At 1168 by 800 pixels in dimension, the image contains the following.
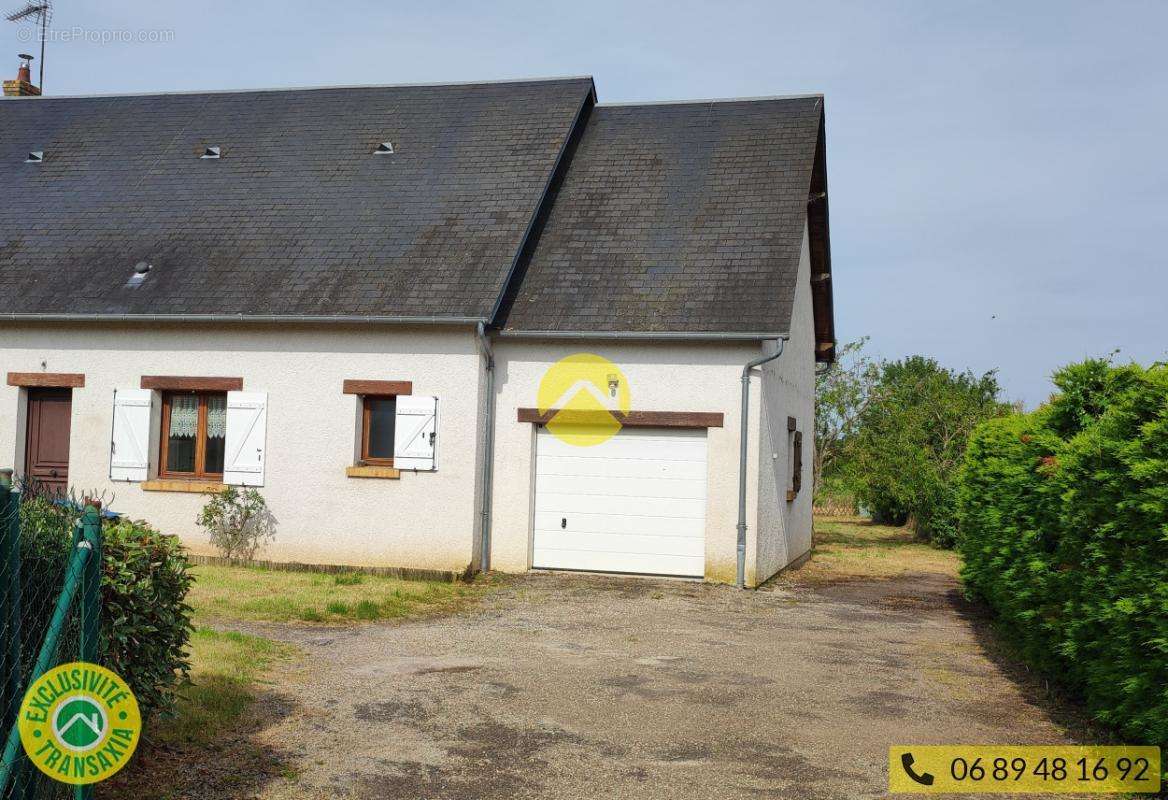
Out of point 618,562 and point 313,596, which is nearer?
point 313,596

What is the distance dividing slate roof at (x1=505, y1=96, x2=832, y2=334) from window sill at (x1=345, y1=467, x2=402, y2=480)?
2402 millimetres

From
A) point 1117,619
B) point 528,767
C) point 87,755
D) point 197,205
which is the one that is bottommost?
point 528,767

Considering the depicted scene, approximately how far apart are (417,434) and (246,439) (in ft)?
7.66

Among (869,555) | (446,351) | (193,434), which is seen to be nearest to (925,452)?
(869,555)

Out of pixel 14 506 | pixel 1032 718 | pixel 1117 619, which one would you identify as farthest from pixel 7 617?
pixel 1032 718

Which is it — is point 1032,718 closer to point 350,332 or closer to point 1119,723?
point 1119,723

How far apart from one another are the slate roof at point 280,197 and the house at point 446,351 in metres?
0.05

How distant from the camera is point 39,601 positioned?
15.0 feet

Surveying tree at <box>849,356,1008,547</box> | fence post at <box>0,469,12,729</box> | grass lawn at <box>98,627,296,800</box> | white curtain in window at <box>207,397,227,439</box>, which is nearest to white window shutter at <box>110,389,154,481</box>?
white curtain in window at <box>207,397,227,439</box>

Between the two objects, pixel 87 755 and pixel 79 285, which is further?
pixel 79 285

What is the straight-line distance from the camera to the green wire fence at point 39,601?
4082 mm

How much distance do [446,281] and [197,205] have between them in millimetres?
4694

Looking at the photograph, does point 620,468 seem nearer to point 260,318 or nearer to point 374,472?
point 374,472

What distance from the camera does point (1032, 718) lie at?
720 cm
